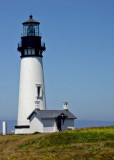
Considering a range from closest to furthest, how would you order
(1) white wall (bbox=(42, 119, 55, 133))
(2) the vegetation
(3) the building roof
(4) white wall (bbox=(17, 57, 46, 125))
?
(2) the vegetation < (1) white wall (bbox=(42, 119, 55, 133)) < (3) the building roof < (4) white wall (bbox=(17, 57, 46, 125))

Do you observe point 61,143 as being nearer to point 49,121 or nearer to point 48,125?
point 48,125

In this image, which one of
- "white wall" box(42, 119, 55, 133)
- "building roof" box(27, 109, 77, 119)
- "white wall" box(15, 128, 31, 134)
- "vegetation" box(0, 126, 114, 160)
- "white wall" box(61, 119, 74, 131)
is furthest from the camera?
"white wall" box(15, 128, 31, 134)

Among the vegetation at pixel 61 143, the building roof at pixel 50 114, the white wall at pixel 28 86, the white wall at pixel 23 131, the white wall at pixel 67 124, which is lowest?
the vegetation at pixel 61 143

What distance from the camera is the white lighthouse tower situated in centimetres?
6575

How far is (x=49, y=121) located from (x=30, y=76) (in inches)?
293

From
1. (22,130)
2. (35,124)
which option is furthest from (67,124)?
(22,130)

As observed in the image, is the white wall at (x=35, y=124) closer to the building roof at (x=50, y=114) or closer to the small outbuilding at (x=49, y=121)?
the small outbuilding at (x=49, y=121)

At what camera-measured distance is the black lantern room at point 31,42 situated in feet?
221

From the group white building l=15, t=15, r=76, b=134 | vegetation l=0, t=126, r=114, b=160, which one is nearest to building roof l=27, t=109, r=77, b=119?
white building l=15, t=15, r=76, b=134

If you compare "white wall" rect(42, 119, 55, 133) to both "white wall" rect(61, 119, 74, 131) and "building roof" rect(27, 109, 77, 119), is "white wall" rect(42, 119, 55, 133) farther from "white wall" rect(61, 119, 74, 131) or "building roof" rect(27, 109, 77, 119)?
"white wall" rect(61, 119, 74, 131)

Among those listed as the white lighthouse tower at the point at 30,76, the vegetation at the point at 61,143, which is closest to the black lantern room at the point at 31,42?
the white lighthouse tower at the point at 30,76

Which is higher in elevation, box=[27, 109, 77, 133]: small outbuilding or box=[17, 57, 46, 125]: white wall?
box=[17, 57, 46, 125]: white wall

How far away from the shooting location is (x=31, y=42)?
67375mm

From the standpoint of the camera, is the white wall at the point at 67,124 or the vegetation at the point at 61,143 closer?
the vegetation at the point at 61,143
